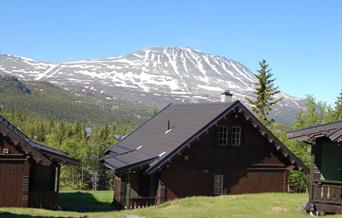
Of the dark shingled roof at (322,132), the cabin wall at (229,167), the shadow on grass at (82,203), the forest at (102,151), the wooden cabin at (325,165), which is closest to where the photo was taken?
the dark shingled roof at (322,132)

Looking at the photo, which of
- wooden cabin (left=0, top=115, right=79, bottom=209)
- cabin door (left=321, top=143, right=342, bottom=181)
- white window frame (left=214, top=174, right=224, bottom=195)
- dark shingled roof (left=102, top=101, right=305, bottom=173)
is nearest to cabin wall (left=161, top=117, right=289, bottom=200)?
white window frame (left=214, top=174, right=224, bottom=195)

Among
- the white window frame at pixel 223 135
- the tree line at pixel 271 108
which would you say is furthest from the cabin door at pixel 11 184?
the tree line at pixel 271 108

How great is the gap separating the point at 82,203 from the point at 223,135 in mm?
10395

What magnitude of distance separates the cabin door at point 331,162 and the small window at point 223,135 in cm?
894

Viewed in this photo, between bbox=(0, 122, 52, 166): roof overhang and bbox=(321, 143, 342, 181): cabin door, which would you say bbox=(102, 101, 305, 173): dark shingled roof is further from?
bbox=(321, 143, 342, 181): cabin door

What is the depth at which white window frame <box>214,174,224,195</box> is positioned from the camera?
3089cm

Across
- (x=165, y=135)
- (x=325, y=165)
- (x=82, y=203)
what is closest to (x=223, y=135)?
(x=165, y=135)

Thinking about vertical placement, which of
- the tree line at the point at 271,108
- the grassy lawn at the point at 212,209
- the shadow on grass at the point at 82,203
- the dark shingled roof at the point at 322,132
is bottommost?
the shadow on grass at the point at 82,203

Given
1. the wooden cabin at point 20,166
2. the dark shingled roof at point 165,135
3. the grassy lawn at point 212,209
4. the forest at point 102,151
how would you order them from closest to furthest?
the grassy lawn at point 212,209 → the wooden cabin at point 20,166 → the dark shingled roof at point 165,135 → the forest at point 102,151

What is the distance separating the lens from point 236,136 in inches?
1236

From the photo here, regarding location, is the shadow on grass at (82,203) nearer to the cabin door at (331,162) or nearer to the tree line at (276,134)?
the tree line at (276,134)

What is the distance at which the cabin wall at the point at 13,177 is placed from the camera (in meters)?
26.7

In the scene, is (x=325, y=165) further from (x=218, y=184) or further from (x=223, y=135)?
(x=218, y=184)

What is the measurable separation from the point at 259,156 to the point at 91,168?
49930mm
